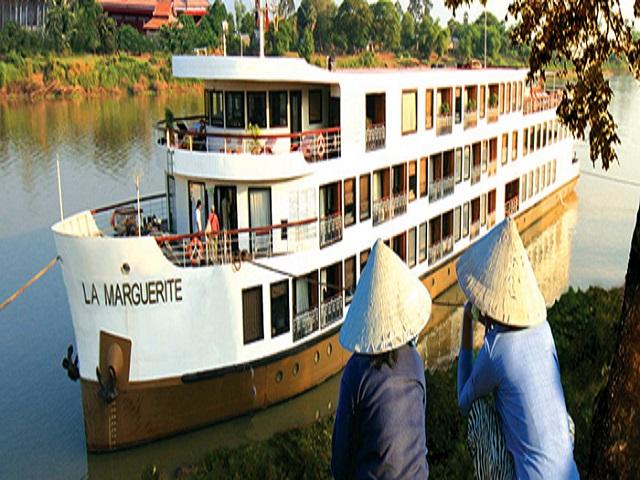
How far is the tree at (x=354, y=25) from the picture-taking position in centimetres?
7538

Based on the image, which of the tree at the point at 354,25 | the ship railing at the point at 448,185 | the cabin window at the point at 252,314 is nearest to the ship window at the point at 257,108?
the cabin window at the point at 252,314

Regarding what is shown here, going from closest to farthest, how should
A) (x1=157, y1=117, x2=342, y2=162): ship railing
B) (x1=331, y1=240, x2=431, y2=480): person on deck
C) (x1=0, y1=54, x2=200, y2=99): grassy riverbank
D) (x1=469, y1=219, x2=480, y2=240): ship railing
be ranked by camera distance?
(x1=331, y1=240, x2=431, y2=480): person on deck, (x1=157, y1=117, x2=342, y2=162): ship railing, (x1=469, y1=219, x2=480, y2=240): ship railing, (x1=0, y1=54, x2=200, y2=99): grassy riverbank

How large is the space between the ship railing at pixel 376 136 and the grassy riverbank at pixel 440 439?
6.39 metres

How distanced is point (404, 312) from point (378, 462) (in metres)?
0.67

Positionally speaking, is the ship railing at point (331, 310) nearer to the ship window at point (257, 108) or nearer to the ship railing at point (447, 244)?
the ship window at point (257, 108)

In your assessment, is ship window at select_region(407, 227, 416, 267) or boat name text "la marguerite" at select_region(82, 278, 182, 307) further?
ship window at select_region(407, 227, 416, 267)

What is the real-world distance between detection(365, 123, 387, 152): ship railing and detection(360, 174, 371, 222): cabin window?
536mm

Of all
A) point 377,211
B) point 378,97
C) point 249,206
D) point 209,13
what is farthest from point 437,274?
point 209,13

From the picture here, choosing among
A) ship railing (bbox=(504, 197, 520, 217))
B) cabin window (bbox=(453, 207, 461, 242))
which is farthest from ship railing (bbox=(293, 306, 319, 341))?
ship railing (bbox=(504, 197, 520, 217))

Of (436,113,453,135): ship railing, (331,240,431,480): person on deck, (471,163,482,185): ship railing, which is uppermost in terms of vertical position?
(436,113,453,135): ship railing

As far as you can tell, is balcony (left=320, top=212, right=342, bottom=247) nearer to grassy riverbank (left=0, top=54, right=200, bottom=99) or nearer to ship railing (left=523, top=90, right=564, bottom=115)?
ship railing (left=523, top=90, right=564, bottom=115)

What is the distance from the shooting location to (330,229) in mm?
12984

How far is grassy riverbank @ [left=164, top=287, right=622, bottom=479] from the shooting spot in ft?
19.3

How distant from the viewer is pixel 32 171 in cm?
2955
